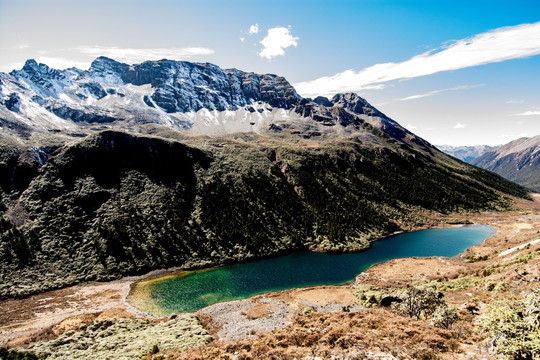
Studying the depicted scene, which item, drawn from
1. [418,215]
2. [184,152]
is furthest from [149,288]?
[418,215]

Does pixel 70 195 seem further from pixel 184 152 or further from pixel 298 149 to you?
pixel 298 149

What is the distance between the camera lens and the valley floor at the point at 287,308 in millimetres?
33094

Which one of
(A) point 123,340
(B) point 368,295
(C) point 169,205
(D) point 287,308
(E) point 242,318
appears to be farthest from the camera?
(C) point 169,205

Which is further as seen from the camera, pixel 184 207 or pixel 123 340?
pixel 184 207

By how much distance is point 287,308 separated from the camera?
50.9 meters

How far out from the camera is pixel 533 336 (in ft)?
57.1

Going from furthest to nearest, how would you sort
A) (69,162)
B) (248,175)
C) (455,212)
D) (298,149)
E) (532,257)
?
(298,149)
(455,212)
(248,175)
(69,162)
(532,257)

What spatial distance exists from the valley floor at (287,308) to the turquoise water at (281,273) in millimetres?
4867

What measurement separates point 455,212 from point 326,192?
6781 centimetres

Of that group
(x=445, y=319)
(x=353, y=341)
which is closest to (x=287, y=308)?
(x=353, y=341)

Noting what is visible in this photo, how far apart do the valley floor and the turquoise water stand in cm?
487

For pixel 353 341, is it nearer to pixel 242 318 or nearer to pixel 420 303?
pixel 420 303

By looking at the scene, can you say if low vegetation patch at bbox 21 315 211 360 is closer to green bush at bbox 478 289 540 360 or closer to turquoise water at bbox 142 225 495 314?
Result: turquoise water at bbox 142 225 495 314

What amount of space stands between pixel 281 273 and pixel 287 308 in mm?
20697
